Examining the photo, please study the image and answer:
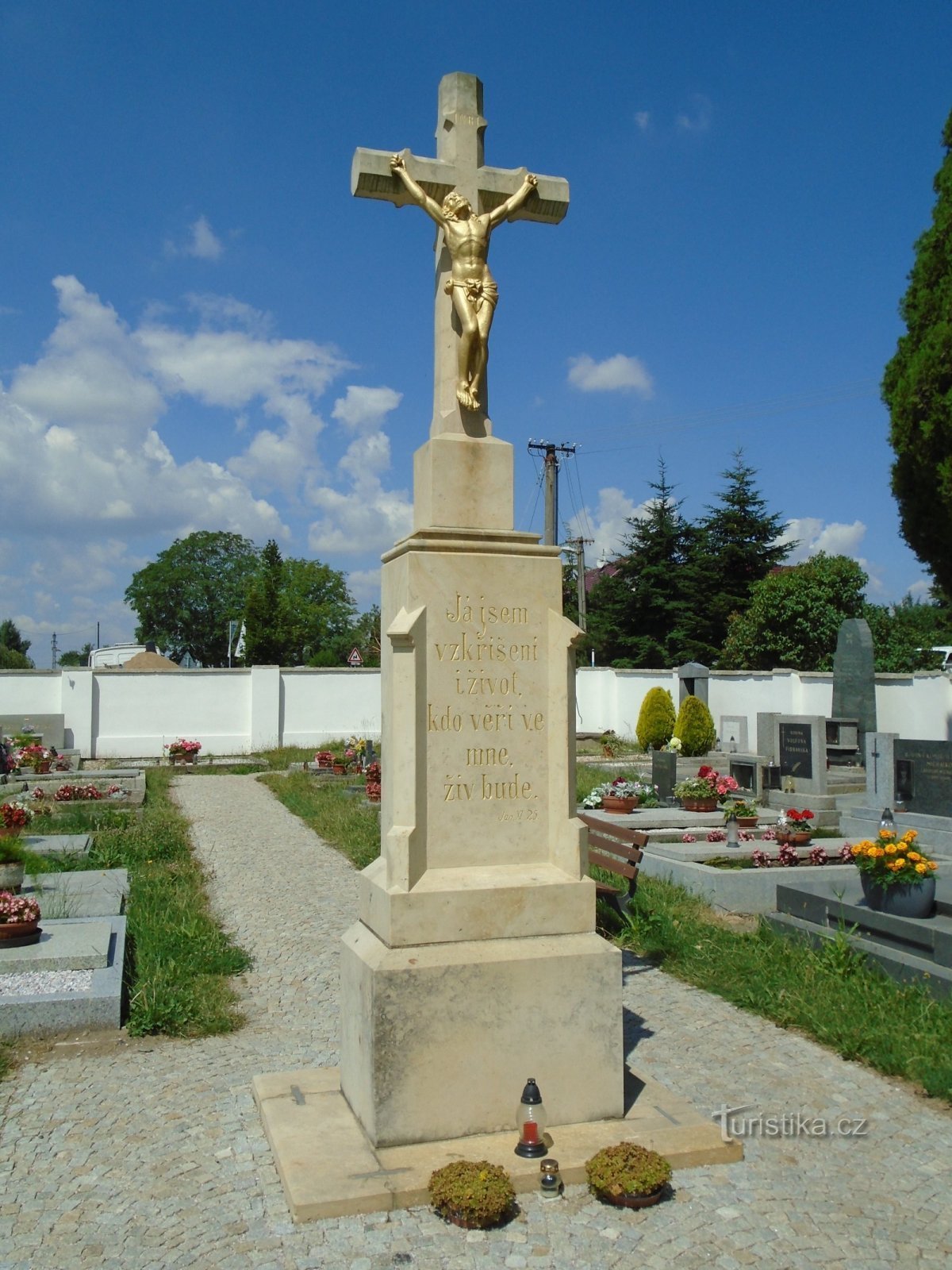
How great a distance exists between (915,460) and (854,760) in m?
5.01

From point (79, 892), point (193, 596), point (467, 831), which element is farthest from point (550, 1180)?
point (193, 596)

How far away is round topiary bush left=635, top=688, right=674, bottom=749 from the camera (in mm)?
24266

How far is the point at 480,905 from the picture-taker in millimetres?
4223

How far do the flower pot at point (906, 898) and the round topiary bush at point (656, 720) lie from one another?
1731 cm

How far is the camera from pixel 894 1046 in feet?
16.9

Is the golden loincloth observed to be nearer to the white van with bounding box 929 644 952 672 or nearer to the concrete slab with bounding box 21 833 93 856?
the concrete slab with bounding box 21 833 93 856

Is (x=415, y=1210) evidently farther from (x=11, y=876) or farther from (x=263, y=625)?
(x=263, y=625)

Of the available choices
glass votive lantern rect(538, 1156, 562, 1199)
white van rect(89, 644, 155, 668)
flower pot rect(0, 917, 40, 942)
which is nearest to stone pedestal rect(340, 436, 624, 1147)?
glass votive lantern rect(538, 1156, 562, 1199)

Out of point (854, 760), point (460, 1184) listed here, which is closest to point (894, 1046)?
point (460, 1184)

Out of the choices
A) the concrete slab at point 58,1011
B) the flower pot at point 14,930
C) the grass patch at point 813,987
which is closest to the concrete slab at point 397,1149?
the grass patch at point 813,987

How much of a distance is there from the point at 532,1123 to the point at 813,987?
114 inches

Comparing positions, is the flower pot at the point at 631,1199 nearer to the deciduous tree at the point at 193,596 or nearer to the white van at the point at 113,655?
the white van at the point at 113,655

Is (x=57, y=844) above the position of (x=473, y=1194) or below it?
above

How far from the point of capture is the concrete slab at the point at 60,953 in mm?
6254
